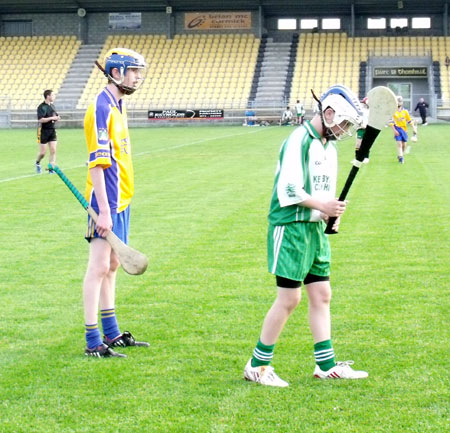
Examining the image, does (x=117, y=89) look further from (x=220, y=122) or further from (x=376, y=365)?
(x=220, y=122)

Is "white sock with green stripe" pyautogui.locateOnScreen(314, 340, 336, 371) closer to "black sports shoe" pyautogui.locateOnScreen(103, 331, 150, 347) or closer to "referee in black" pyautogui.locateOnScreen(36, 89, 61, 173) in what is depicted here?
"black sports shoe" pyautogui.locateOnScreen(103, 331, 150, 347)

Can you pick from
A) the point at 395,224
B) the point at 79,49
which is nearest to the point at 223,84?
the point at 79,49

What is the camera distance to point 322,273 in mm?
5648

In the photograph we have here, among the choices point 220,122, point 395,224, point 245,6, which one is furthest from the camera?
point 245,6

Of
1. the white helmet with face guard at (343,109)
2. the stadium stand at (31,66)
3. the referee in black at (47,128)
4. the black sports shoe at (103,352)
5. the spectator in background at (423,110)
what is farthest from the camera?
the stadium stand at (31,66)

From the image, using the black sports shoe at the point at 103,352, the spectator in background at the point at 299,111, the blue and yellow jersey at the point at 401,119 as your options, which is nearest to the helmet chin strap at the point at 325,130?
the black sports shoe at the point at 103,352

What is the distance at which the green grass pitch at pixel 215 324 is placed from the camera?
5129 millimetres

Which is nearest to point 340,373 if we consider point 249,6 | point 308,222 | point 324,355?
point 324,355

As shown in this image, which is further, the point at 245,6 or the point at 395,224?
the point at 245,6

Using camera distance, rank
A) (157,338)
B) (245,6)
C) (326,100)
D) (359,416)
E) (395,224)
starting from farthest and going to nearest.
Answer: (245,6) < (395,224) < (157,338) < (326,100) < (359,416)

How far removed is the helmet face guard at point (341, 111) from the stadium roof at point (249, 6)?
52.3 m

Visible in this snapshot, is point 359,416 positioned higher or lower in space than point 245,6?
lower

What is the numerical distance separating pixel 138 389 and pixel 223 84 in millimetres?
50813

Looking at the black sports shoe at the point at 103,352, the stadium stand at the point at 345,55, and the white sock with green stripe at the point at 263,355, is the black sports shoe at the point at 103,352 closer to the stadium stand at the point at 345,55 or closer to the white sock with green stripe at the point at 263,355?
the white sock with green stripe at the point at 263,355
